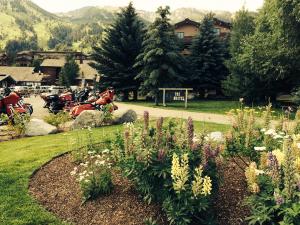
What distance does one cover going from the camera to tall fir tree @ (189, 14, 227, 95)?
1638 inches

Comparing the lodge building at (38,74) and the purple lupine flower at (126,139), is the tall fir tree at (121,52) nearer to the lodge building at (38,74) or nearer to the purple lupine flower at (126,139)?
the purple lupine flower at (126,139)

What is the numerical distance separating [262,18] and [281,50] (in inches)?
275

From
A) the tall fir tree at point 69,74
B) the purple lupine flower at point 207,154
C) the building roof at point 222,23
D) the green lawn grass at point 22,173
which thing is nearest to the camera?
the purple lupine flower at point 207,154

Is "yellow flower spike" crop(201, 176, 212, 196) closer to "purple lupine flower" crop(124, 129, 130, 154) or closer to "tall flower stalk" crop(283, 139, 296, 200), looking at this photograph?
"tall flower stalk" crop(283, 139, 296, 200)

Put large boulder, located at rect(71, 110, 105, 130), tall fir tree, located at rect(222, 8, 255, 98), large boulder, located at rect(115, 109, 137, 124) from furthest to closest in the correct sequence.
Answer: tall fir tree, located at rect(222, 8, 255, 98) → large boulder, located at rect(115, 109, 137, 124) → large boulder, located at rect(71, 110, 105, 130)

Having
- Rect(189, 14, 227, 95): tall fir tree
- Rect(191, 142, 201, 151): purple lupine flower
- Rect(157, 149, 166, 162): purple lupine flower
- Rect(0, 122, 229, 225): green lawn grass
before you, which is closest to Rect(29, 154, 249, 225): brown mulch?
Rect(0, 122, 229, 225): green lawn grass

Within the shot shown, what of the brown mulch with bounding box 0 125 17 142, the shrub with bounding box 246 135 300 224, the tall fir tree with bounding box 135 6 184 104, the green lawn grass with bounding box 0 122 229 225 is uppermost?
the tall fir tree with bounding box 135 6 184 104

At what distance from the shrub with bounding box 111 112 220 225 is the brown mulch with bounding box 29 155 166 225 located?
280 mm

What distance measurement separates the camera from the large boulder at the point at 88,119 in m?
16.6

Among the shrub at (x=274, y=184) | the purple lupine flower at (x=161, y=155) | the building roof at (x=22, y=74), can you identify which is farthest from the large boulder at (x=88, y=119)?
the building roof at (x=22, y=74)

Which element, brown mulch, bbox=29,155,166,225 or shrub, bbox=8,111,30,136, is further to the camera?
shrub, bbox=8,111,30,136

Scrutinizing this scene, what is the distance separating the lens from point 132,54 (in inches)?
1513

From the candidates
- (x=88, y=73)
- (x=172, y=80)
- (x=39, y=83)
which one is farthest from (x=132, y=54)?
(x=39, y=83)

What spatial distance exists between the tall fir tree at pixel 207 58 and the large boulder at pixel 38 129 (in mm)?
27056
